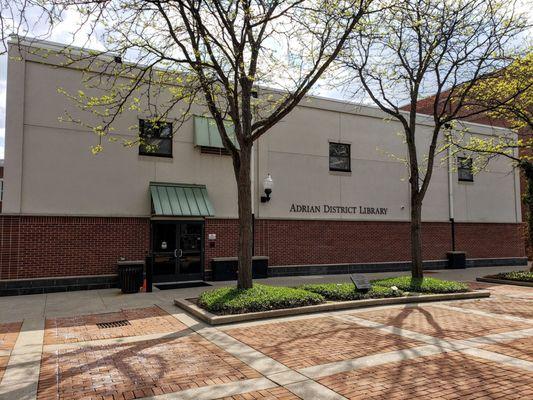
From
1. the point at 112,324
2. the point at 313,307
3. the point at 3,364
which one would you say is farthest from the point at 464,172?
the point at 3,364

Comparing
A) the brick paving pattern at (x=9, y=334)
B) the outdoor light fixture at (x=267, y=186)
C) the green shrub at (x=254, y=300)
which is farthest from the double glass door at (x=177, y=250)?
the brick paving pattern at (x=9, y=334)

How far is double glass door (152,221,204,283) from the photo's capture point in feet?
48.6

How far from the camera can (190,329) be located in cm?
822

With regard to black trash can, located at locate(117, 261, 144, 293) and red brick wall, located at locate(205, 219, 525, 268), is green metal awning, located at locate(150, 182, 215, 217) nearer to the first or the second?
red brick wall, located at locate(205, 219, 525, 268)

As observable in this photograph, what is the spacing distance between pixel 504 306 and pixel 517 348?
4507mm

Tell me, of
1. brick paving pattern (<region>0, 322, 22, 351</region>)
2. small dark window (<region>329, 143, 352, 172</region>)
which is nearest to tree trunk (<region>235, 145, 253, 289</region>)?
brick paving pattern (<region>0, 322, 22, 351</region>)

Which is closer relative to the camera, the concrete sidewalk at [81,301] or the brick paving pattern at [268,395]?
the brick paving pattern at [268,395]

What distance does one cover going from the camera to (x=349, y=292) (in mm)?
10953

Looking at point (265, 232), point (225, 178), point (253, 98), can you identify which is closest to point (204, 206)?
point (225, 178)

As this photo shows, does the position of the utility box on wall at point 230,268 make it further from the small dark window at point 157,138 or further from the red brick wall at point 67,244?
the small dark window at point 157,138

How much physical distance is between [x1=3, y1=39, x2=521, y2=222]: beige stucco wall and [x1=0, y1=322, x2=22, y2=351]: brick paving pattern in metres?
5.14

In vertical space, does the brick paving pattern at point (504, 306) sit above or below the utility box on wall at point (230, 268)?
below

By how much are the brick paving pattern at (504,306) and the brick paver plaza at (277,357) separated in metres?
0.18

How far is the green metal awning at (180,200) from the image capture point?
14344mm
